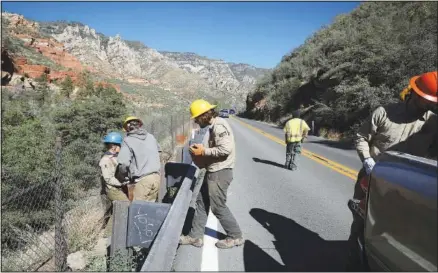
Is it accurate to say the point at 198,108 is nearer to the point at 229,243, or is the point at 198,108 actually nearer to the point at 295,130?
the point at 229,243

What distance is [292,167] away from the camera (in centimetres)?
1125

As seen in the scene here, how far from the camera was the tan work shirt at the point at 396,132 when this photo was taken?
352 cm

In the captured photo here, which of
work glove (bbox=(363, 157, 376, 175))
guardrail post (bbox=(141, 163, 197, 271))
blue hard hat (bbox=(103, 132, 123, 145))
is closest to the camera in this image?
guardrail post (bbox=(141, 163, 197, 271))

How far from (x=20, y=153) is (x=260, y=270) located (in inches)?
567

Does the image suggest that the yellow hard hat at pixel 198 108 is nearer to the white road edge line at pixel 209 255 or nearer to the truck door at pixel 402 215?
the white road edge line at pixel 209 255

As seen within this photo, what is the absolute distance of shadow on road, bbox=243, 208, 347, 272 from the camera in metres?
4.26

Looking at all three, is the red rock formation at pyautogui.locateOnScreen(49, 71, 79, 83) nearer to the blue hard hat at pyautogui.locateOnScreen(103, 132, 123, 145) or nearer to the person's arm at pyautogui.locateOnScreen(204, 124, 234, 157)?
the blue hard hat at pyautogui.locateOnScreen(103, 132, 123, 145)

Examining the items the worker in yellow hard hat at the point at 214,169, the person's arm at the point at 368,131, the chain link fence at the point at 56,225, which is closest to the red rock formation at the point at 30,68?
the chain link fence at the point at 56,225

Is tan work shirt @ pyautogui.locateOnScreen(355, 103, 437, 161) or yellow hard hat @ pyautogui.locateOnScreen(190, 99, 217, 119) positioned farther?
yellow hard hat @ pyautogui.locateOnScreen(190, 99, 217, 119)

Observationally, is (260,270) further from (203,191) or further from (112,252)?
(112,252)

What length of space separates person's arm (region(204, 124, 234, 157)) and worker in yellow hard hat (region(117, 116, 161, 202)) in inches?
46.2

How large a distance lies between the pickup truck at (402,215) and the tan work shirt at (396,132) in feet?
3.56

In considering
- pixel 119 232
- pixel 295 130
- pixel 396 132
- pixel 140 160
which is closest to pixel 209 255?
pixel 119 232

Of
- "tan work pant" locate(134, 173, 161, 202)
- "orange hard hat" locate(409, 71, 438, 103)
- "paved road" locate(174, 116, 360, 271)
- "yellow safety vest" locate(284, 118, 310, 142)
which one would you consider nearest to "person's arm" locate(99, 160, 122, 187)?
"tan work pant" locate(134, 173, 161, 202)
